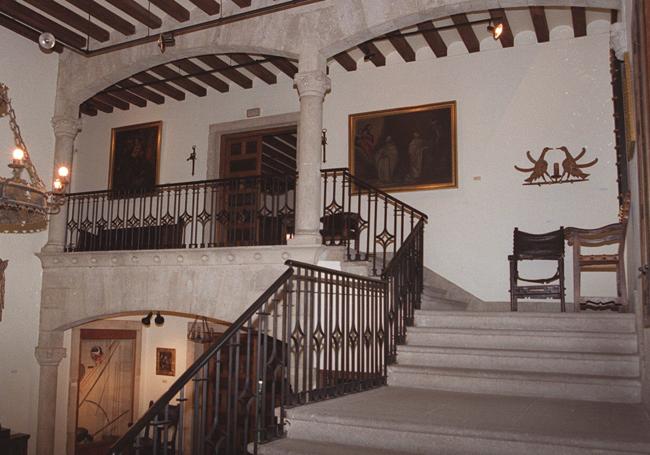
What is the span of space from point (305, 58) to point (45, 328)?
Answer: 5179mm

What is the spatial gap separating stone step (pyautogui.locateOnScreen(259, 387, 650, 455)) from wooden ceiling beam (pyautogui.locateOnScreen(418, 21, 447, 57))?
532 cm

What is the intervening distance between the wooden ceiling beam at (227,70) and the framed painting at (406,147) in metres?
1.91

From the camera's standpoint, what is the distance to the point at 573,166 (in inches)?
313

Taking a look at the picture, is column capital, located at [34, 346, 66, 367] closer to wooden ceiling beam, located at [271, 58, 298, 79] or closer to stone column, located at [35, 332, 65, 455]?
stone column, located at [35, 332, 65, 455]

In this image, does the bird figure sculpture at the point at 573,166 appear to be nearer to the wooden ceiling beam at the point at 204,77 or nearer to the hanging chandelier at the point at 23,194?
the wooden ceiling beam at the point at 204,77

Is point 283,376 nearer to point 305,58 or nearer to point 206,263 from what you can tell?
point 206,263

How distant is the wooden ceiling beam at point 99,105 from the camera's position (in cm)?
1095

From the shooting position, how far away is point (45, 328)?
885 cm

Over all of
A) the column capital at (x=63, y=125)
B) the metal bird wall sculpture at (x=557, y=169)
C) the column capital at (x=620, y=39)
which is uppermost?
the column capital at (x=63, y=125)

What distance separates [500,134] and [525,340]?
3934 mm

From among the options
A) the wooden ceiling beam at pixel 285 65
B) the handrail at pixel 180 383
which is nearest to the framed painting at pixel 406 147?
Answer: the wooden ceiling beam at pixel 285 65

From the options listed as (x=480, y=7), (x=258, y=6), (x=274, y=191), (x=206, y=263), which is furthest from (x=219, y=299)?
(x=480, y=7)

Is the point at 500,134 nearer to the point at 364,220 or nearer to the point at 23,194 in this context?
the point at 364,220

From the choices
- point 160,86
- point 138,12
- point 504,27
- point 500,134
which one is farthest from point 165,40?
point 500,134
